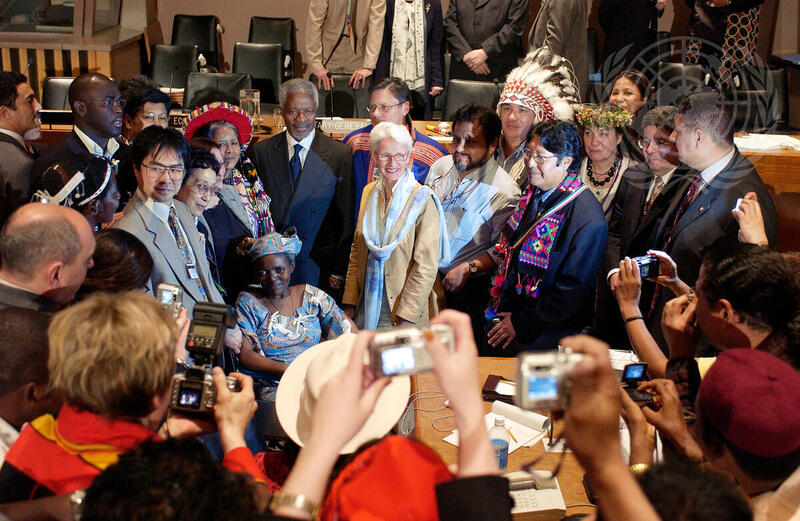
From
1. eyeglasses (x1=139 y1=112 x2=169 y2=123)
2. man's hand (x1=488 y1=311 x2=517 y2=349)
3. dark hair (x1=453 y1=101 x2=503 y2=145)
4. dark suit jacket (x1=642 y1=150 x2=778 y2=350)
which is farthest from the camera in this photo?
eyeglasses (x1=139 y1=112 x2=169 y2=123)

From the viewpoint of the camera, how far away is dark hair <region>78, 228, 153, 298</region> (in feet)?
7.20

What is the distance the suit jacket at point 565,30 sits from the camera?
556 cm

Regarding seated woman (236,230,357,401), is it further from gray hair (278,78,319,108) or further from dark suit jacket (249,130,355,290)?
gray hair (278,78,319,108)

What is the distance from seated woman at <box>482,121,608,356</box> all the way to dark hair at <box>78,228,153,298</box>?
1618 mm

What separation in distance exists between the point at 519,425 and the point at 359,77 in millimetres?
4297

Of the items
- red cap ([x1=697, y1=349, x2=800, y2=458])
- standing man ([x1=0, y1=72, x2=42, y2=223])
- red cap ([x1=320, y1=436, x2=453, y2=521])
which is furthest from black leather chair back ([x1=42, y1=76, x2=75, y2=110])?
red cap ([x1=697, y1=349, x2=800, y2=458])

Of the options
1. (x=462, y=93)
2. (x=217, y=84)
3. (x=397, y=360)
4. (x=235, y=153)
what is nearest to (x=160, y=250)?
(x=235, y=153)

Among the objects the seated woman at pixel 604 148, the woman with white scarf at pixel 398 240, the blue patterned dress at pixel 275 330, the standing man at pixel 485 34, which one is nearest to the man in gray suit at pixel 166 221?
the blue patterned dress at pixel 275 330

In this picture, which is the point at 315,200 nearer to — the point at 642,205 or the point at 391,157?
the point at 391,157

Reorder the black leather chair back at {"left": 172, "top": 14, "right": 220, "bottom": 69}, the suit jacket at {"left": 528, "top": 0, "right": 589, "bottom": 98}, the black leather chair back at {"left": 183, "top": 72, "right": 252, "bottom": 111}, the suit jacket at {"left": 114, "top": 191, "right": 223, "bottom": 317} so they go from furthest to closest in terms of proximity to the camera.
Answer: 1. the black leather chair back at {"left": 172, "top": 14, "right": 220, "bottom": 69}
2. the black leather chair back at {"left": 183, "top": 72, "right": 252, "bottom": 111}
3. the suit jacket at {"left": 528, "top": 0, "right": 589, "bottom": 98}
4. the suit jacket at {"left": 114, "top": 191, "right": 223, "bottom": 317}

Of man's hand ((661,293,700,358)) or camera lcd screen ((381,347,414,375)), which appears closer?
camera lcd screen ((381,347,414,375))

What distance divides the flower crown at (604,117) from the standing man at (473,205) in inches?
19.3

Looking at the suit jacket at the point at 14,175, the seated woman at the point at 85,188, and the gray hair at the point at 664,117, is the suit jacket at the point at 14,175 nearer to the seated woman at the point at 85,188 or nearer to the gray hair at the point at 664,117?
the seated woman at the point at 85,188

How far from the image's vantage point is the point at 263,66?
6.91 metres
